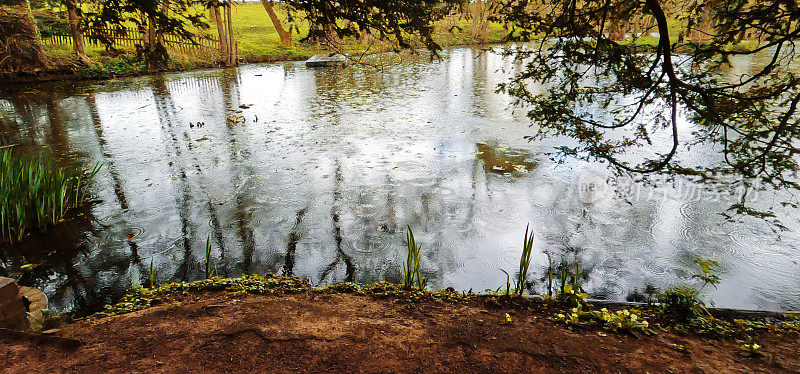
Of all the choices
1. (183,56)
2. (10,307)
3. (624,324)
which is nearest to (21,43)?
(183,56)

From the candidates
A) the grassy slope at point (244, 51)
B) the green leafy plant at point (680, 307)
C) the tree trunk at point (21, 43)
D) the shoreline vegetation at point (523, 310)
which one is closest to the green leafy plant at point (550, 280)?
the shoreline vegetation at point (523, 310)

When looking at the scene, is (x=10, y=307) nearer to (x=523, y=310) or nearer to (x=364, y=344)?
(x=364, y=344)

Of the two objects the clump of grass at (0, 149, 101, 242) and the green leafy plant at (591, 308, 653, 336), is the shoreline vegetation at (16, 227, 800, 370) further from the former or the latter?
the clump of grass at (0, 149, 101, 242)

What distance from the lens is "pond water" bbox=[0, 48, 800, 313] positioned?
15.0 ft

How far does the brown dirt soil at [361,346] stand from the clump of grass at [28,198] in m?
2.68

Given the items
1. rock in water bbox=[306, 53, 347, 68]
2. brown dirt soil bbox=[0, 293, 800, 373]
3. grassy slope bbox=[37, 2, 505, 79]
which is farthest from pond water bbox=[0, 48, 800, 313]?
rock in water bbox=[306, 53, 347, 68]

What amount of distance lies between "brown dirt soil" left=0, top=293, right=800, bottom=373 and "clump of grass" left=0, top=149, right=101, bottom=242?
2678 millimetres

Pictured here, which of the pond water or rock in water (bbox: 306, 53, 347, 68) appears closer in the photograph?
the pond water

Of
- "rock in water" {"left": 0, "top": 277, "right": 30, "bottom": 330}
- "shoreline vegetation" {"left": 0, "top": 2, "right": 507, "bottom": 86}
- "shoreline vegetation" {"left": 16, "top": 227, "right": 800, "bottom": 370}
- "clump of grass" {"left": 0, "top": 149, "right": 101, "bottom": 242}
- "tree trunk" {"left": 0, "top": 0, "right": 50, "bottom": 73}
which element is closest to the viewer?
"rock in water" {"left": 0, "top": 277, "right": 30, "bottom": 330}

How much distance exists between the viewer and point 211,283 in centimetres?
429

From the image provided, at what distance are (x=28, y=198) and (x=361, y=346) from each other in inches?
192

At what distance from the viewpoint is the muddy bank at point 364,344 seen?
102 inches

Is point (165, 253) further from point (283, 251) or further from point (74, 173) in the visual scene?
point (74, 173)

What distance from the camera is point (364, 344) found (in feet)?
9.45
